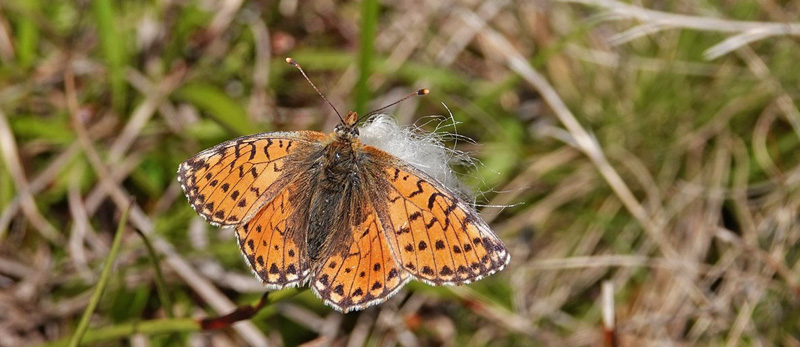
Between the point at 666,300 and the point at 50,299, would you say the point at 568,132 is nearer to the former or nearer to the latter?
the point at 666,300

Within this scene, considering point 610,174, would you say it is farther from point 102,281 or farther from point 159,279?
point 102,281

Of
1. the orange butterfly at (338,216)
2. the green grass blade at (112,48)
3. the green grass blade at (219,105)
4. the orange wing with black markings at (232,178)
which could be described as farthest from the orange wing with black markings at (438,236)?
the green grass blade at (112,48)

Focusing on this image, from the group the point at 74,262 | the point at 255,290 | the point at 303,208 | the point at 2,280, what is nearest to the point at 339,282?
the point at 303,208

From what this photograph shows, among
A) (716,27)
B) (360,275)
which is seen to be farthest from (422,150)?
(716,27)

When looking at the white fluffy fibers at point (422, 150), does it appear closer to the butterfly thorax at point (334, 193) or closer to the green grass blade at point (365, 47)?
the butterfly thorax at point (334, 193)

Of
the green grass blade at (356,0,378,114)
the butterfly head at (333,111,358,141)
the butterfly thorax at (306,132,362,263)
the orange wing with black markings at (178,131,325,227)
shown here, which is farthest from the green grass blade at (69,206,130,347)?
the green grass blade at (356,0,378,114)

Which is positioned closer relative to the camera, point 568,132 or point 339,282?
point 339,282
